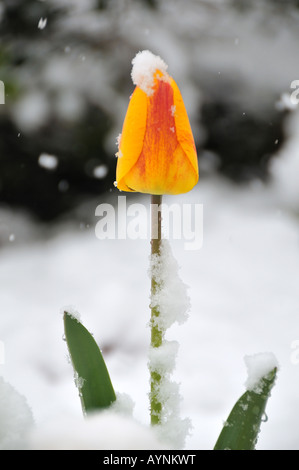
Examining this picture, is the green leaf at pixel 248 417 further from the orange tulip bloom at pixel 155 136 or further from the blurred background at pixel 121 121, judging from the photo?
the blurred background at pixel 121 121

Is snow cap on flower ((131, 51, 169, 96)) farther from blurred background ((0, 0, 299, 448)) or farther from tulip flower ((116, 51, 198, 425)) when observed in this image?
blurred background ((0, 0, 299, 448))

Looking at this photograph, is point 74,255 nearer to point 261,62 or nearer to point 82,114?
point 82,114

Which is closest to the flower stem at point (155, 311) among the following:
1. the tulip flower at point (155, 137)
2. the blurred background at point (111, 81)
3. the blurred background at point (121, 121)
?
the tulip flower at point (155, 137)

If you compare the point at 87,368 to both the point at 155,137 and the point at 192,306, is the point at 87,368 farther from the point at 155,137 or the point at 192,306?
the point at 192,306

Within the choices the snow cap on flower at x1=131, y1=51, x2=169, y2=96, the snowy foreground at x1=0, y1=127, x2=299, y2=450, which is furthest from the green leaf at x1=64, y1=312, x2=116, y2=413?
the snow cap on flower at x1=131, y1=51, x2=169, y2=96

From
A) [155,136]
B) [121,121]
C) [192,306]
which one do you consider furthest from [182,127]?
[121,121]
